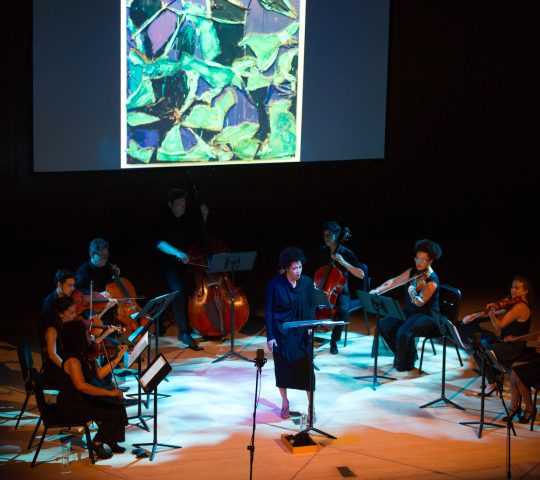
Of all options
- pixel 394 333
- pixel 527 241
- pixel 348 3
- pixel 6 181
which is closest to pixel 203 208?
pixel 394 333

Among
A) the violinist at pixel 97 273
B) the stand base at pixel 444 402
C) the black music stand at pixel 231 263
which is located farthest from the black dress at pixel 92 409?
the stand base at pixel 444 402

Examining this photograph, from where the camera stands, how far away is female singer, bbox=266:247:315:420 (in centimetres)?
597

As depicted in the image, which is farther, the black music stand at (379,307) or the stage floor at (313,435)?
the black music stand at (379,307)

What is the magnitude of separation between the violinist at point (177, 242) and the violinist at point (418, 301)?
1.86 meters

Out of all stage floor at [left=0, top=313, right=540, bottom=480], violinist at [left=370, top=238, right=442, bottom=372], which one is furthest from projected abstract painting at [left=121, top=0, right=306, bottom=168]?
violinist at [left=370, top=238, right=442, bottom=372]

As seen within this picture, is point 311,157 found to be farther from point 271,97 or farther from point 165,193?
point 165,193

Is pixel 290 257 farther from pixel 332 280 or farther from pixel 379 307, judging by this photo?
pixel 332 280

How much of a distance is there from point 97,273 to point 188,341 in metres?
1.12

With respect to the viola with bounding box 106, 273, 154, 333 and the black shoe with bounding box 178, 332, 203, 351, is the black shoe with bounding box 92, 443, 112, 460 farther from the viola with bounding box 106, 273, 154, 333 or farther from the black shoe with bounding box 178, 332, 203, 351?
the black shoe with bounding box 178, 332, 203, 351

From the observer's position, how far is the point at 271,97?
988cm

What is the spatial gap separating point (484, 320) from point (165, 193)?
4161 millimetres

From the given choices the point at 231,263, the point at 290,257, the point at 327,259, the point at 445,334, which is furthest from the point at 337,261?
the point at 290,257

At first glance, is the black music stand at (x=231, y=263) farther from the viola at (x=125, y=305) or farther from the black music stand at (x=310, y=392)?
the black music stand at (x=310, y=392)

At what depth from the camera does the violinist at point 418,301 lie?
7.07 meters
